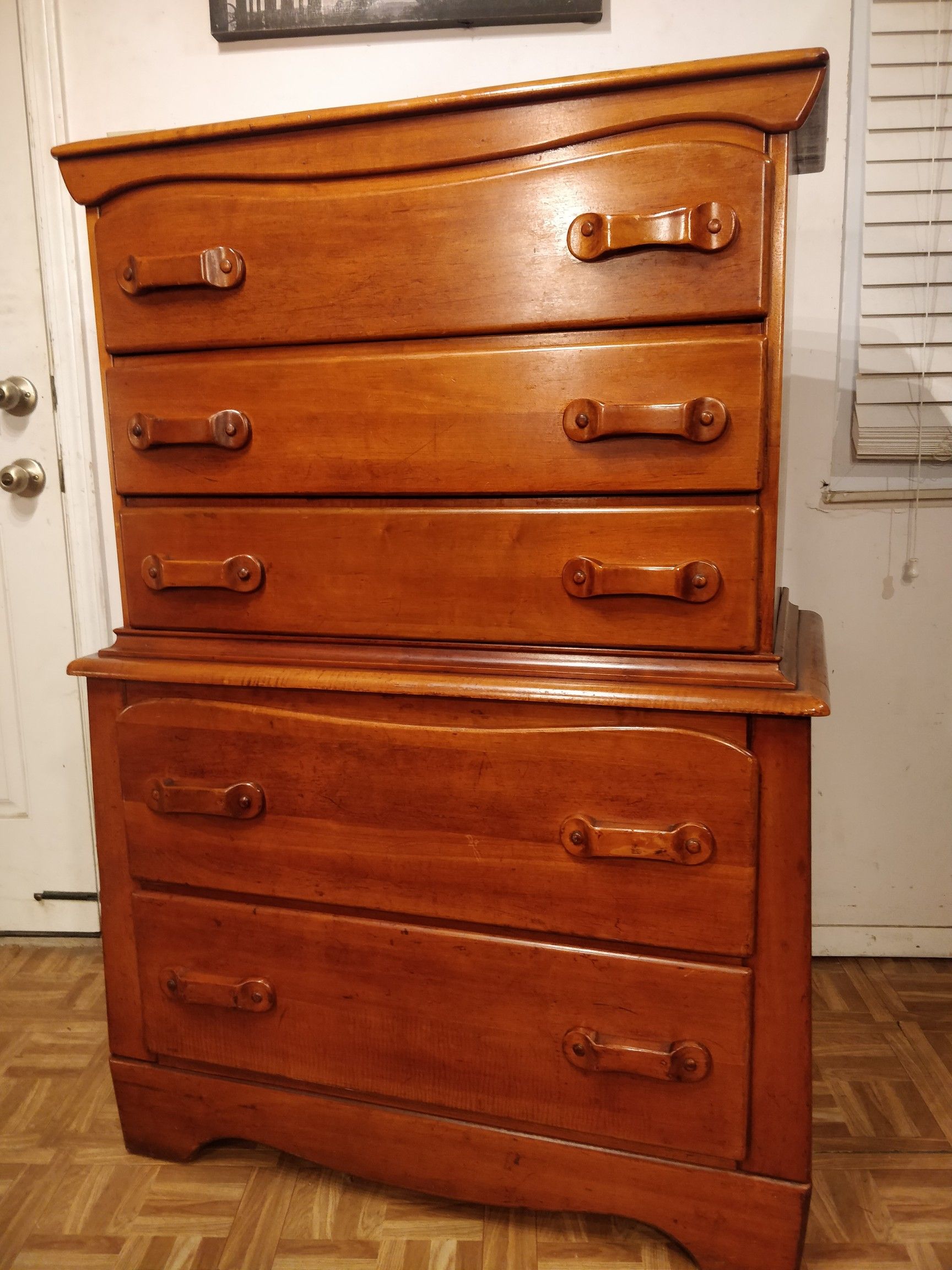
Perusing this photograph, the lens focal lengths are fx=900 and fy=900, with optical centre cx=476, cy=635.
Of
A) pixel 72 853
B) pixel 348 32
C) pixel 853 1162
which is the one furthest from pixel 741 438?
pixel 72 853

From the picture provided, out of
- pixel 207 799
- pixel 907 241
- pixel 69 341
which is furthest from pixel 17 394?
pixel 907 241

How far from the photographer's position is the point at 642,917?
111 centimetres

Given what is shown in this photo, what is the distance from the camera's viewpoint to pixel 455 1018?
47.7 inches

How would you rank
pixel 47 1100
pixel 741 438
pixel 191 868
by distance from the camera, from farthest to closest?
pixel 47 1100
pixel 191 868
pixel 741 438

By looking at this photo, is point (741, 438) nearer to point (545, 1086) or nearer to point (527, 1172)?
point (545, 1086)

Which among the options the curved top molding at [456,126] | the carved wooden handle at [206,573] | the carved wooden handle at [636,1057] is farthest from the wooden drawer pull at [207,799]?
the curved top molding at [456,126]

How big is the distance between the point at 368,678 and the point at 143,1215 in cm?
88

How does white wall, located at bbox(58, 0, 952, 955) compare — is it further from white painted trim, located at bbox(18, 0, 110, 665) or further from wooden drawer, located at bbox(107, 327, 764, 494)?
wooden drawer, located at bbox(107, 327, 764, 494)

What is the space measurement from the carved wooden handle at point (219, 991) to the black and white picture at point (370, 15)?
1.71 meters

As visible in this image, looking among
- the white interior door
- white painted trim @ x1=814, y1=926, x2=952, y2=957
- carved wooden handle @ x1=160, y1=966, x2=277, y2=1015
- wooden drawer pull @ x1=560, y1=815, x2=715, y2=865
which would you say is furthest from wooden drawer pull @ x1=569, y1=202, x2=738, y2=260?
white painted trim @ x1=814, y1=926, x2=952, y2=957

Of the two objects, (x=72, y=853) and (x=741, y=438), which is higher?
(x=741, y=438)

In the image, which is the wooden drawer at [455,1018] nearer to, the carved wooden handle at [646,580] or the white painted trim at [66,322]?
the carved wooden handle at [646,580]

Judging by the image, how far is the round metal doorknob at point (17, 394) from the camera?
1.92m

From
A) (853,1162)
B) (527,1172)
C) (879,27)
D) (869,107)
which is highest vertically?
(879,27)
